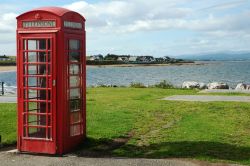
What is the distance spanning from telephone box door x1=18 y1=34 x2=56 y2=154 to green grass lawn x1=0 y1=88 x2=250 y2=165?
1149 mm

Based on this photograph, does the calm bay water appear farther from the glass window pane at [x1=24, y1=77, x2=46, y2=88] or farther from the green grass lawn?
the glass window pane at [x1=24, y1=77, x2=46, y2=88]

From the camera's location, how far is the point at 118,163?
348 inches

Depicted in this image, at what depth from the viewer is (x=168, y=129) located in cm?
1253

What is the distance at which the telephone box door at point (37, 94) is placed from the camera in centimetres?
953

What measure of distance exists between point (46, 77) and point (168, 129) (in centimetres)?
432

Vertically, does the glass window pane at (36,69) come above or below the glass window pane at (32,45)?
below

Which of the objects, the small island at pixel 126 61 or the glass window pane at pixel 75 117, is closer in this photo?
the glass window pane at pixel 75 117

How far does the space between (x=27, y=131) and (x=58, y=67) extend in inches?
63.7

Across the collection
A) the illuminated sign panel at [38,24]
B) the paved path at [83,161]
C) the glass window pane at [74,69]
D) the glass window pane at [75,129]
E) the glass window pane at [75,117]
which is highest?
the illuminated sign panel at [38,24]

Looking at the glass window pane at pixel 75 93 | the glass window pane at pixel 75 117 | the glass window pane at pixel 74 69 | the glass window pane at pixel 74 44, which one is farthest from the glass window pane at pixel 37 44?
the glass window pane at pixel 75 117

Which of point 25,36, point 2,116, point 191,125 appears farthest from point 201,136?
point 2,116

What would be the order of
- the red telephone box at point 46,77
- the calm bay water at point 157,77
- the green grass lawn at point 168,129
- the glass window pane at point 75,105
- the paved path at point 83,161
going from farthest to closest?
the calm bay water at point 157,77 → the glass window pane at point 75,105 → the green grass lawn at point 168,129 → the red telephone box at point 46,77 → the paved path at point 83,161

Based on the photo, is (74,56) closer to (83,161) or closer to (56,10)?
(56,10)

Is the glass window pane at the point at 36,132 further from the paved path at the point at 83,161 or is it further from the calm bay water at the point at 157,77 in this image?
the calm bay water at the point at 157,77
